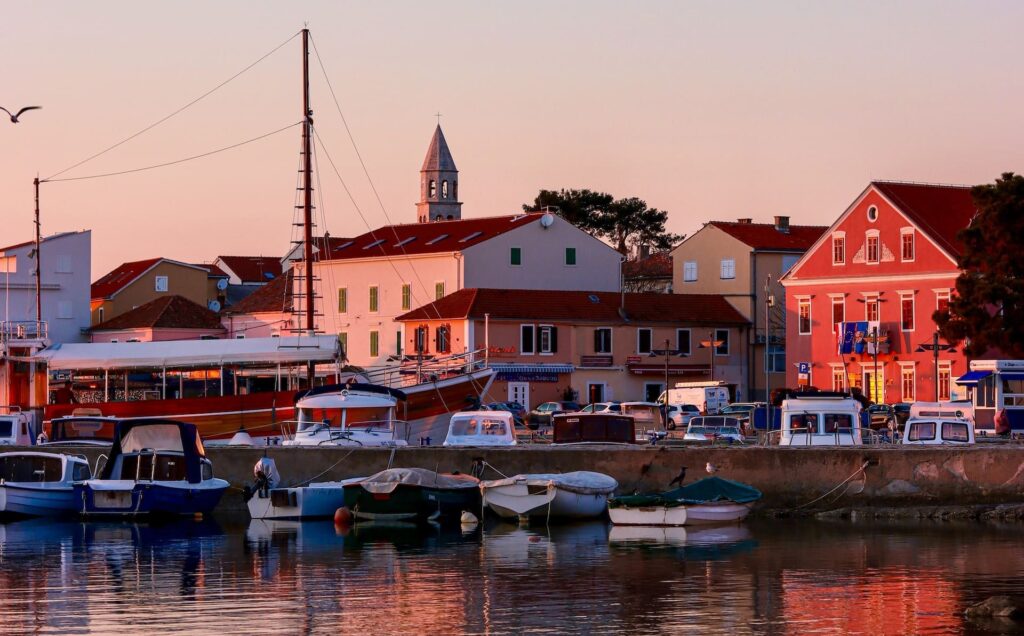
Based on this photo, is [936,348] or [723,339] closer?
[936,348]

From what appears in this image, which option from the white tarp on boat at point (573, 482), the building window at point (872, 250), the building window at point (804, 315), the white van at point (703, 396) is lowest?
the white tarp on boat at point (573, 482)

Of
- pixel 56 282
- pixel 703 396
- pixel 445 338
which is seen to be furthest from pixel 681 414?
pixel 56 282

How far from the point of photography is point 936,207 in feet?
273

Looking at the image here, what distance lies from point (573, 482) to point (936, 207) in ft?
155

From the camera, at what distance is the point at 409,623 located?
25.7m

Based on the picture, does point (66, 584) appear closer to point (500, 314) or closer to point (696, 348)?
point (500, 314)

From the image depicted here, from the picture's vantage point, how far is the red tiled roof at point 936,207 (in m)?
81.1

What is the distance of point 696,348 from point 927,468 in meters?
53.2

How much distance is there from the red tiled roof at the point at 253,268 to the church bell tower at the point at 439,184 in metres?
14.1

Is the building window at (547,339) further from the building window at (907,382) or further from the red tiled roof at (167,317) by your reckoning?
the red tiled roof at (167,317)

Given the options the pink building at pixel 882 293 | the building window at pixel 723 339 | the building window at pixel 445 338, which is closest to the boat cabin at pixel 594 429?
the pink building at pixel 882 293

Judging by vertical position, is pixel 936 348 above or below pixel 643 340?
below

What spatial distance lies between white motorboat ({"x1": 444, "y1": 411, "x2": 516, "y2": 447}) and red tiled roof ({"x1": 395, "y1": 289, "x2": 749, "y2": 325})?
1673 inches

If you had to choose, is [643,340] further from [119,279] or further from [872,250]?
[119,279]
